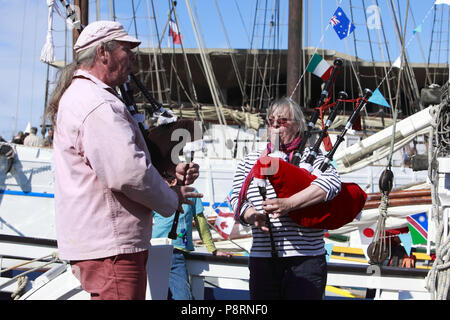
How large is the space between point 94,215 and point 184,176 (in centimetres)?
54

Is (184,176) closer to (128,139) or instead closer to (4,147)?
(128,139)

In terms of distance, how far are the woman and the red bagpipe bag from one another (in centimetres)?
5

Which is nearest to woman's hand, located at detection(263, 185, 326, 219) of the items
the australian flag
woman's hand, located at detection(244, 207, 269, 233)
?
woman's hand, located at detection(244, 207, 269, 233)

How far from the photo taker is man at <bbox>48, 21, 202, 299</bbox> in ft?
5.58

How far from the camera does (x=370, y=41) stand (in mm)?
16938

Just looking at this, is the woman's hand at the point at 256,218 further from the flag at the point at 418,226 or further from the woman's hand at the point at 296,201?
the flag at the point at 418,226

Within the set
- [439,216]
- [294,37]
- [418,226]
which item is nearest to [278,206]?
[439,216]

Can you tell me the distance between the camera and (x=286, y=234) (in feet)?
7.66

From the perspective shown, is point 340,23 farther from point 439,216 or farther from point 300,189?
point 300,189

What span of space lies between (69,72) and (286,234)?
1231 millimetres

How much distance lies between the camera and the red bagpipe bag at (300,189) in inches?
87.2

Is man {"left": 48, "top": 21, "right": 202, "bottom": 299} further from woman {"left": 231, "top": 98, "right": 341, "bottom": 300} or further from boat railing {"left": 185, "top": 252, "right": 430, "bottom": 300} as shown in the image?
boat railing {"left": 185, "top": 252, "right": 430, "bottom": 300}

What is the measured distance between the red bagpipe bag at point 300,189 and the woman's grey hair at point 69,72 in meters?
0.86
